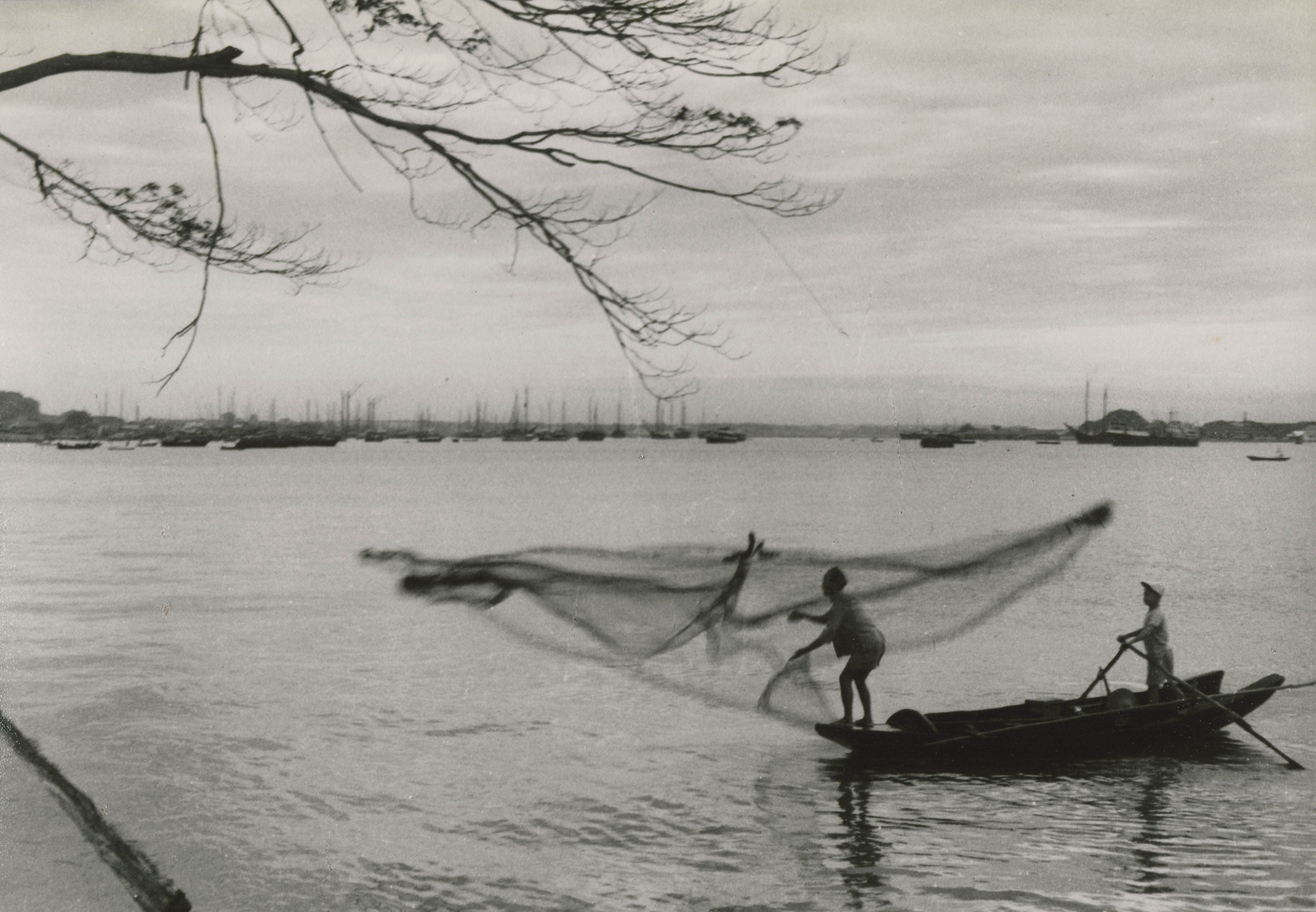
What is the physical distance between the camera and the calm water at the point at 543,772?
9930mm

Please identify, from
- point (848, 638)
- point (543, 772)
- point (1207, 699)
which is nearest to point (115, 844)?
point (848, 638)

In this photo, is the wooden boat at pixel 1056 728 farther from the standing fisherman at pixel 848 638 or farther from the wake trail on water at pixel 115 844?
the wake trail on water at pixel 115 844

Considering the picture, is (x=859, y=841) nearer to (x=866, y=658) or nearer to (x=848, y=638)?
(x=866, y=658)

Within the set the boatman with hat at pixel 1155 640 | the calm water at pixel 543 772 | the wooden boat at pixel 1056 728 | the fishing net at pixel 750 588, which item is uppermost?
the fishing net at pixel 750 588

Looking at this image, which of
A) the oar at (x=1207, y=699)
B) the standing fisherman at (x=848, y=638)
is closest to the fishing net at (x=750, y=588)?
the standing fisherman at (x=848, y=638)

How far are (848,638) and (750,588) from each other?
1888 millimetres

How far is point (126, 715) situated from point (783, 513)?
46.7 meters

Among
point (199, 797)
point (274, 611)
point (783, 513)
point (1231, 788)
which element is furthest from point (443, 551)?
point (1231, 788)

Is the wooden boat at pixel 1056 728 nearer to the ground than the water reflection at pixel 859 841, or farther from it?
farther from it

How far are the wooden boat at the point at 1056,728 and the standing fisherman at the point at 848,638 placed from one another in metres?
0.35

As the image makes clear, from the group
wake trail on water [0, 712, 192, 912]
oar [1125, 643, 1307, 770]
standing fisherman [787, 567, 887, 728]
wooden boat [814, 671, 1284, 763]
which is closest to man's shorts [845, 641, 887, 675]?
standing fisherman [787, 567, 887, 728]

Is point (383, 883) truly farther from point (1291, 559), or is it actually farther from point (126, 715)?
point (1291, 559)

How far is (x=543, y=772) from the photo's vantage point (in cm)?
1374

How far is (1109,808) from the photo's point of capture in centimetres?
1200
